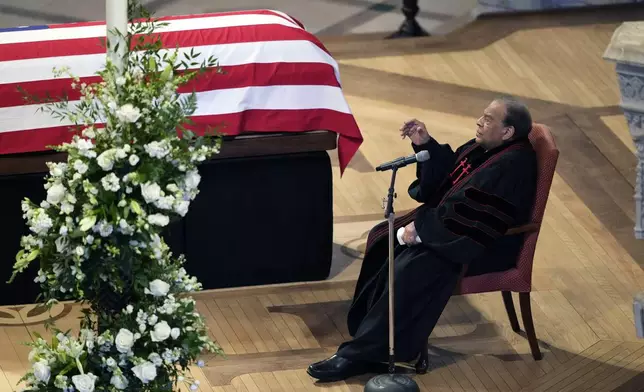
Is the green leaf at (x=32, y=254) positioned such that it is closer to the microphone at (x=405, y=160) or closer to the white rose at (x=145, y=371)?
the white rose at (x=145, y=371)

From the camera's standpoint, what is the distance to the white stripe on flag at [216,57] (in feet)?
18.6

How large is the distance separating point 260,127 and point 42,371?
7.19 ft

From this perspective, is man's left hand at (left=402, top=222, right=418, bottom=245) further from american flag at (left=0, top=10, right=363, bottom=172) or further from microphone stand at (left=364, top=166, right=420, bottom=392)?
american flag at (left=0, top=10, right=363, bottom=172)

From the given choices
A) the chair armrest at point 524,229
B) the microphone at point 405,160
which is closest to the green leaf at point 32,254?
the microphone at point 405,160

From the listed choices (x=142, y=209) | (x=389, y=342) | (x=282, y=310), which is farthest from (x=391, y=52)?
(x=142, y=209)

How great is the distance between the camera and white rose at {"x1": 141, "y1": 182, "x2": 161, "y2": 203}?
12.3 ft

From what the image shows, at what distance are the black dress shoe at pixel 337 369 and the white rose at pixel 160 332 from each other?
162 centimetres

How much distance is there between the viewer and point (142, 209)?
3812mm

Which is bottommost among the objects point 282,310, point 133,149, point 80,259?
point 282,310

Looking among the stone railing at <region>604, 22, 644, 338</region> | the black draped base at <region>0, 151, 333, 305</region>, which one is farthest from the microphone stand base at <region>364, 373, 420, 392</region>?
the stone railing at <region>604, 22, 644, 338</region>

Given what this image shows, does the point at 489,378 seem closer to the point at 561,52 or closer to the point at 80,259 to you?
the point at 80,259

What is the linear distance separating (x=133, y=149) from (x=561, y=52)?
5.88 meters

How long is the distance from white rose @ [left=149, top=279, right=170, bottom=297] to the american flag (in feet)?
6.32

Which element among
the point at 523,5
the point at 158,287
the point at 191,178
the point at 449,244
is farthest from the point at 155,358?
the point at 523,5
